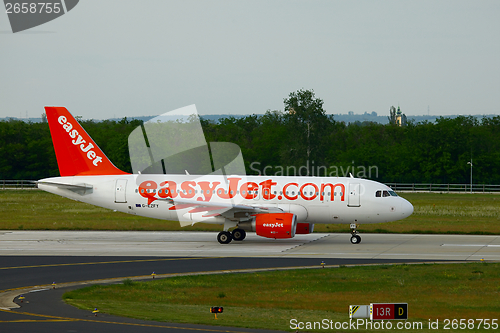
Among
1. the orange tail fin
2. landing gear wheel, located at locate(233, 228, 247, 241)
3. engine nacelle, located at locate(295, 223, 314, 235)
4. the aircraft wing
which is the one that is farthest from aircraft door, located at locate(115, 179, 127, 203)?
engine nacelle, located at locate(295, 223, 314, 235)

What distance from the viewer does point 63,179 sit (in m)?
34.6

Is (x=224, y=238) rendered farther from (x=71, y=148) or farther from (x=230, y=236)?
(x=71, y=148)

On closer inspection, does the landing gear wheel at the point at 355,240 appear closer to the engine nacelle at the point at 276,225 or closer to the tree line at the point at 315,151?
the engine nacelle at the point at 276,225

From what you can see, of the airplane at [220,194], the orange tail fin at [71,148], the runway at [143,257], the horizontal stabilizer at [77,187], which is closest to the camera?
the runway at [143,257]

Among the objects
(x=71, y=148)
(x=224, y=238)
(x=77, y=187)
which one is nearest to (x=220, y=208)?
(x=224, y=238)

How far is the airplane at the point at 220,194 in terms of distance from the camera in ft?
107

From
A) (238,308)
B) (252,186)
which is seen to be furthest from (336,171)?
(238,308)

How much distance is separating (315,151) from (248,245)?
182 ft

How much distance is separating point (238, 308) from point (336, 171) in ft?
212

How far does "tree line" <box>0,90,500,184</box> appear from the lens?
277ft

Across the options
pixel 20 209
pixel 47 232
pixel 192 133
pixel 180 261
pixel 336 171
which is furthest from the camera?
pixel 192 133

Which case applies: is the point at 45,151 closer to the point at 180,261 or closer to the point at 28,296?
the point at 180,261

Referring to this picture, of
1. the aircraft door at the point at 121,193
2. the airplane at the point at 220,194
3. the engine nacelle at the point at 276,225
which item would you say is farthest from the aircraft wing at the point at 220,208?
the aircraft door at the point at 121,193

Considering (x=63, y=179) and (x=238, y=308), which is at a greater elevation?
(x=63, y=179)
